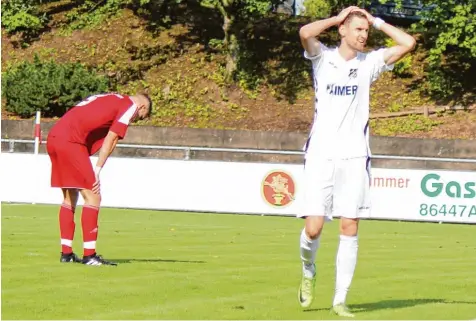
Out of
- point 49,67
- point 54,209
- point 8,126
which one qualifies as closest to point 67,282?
point 54,209

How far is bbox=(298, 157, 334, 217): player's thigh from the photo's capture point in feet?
31.5

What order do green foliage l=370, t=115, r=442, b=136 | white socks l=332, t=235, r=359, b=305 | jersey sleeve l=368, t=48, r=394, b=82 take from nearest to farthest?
white socks l=332, t=235, r=359, b=305 < jersey sleeve l=368, t=48, r=394, b=82 < green foliage l=370, t=115, r=442, b=136

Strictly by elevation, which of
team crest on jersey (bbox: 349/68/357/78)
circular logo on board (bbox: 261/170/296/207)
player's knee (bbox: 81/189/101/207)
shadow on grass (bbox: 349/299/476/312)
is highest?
team crest on jersey (bbox: 349/68/357/78)

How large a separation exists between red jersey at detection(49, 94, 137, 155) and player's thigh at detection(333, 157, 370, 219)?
428 cm

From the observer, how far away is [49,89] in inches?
1767

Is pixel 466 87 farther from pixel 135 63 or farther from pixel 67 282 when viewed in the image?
pixel 67 282

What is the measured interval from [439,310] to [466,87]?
39.1 metres

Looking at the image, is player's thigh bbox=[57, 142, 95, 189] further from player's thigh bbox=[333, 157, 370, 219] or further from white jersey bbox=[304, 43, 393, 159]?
player's thigh bbox=[333, 157, 370, 219]

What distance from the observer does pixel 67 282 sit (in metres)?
11.5

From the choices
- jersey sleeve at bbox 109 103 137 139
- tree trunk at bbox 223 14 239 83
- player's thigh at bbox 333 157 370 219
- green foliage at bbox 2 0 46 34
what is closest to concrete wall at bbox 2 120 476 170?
tree trunk at bbox 223 14 239 83

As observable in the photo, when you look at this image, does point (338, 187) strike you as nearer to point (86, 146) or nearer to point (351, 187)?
point (351, 187)

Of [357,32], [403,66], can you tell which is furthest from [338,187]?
[403,66]

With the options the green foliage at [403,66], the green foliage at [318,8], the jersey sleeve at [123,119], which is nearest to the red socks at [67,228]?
the jersey sleeve at [123,119]

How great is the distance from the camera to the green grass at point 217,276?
9773 millimetres
